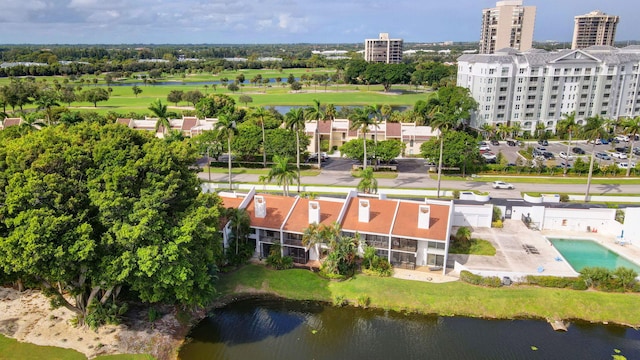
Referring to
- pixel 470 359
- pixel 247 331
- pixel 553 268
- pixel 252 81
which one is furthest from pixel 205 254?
pixel 252 81

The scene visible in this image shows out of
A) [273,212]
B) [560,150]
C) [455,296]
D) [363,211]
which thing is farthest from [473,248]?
[560,150]

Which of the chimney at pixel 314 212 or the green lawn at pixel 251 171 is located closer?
the chimney at pixel 314 212

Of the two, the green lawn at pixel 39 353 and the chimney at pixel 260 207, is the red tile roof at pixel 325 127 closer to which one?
the chimney at pixel 260 207

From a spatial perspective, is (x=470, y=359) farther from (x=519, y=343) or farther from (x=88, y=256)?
(x=88, y=256)

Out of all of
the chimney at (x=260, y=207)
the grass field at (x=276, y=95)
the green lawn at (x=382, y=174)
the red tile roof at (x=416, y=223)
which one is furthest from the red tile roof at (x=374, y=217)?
the grass field at (x=276, y=95)

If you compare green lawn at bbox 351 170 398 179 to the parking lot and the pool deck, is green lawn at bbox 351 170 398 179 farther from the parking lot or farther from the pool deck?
the parking lot

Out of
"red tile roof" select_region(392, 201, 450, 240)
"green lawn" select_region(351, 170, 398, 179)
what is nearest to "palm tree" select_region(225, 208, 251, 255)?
"red tile roof" select_region(392, 201, 450, 240)

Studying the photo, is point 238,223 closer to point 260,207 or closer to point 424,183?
point 260,207
